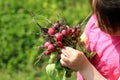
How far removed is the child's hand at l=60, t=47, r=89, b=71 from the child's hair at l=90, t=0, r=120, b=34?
178 millimetres

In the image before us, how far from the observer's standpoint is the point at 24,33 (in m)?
4.94

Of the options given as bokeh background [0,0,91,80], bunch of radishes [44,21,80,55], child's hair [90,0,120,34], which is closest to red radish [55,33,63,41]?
bunch of radishes [44,21,80,55]

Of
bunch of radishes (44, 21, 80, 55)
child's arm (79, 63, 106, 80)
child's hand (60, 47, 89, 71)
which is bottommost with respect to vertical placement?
child's arm (79, 63, 106, 80)

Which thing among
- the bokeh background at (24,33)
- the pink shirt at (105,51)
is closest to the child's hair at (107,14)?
the pink shirt at (105,51)

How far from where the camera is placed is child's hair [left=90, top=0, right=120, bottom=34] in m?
2.22

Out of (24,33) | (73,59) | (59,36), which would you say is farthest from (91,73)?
(24,33)

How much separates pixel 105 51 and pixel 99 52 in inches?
1.3

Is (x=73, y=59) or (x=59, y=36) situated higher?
(x=59, y=36)

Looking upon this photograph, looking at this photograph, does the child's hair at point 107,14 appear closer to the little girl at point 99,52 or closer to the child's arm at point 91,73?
the little girl at point 99,52

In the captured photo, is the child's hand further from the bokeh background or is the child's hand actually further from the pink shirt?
the bokeh background

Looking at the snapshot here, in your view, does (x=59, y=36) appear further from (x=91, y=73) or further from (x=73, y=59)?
Result: (x=91, y=73)

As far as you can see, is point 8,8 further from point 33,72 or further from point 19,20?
point 33,72

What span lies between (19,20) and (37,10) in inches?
10.3

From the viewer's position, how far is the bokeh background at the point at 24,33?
15.0 feet
